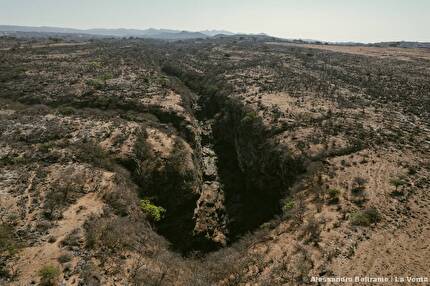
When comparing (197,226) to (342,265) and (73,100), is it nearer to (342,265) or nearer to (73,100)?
(342,265)

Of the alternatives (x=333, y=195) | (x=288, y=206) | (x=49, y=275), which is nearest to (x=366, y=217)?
(x=333, y=195)

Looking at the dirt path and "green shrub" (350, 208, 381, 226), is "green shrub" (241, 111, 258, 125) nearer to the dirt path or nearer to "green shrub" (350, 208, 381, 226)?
"green shrub" (350, 208, 381, 226)

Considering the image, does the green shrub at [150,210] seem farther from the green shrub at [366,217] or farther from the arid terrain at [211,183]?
the green shrub at [366,217]

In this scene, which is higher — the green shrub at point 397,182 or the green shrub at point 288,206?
the green shrub at point 397,182

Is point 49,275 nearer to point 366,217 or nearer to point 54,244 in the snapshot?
point 54,244

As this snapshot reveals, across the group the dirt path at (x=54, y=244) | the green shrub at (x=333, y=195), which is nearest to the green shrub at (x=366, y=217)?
the green shrub at (x=333, y=195)

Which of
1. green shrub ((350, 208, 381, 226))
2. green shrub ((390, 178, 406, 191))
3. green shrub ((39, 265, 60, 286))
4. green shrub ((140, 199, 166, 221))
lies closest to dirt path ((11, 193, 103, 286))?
green shrub ((39, 265, 60, 286))
